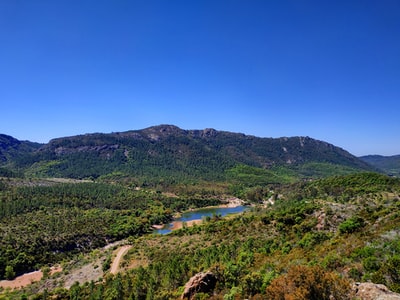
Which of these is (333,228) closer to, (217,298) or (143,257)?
(217,298)

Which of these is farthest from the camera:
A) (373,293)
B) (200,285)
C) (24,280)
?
(24,280)

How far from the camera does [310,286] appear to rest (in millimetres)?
17312

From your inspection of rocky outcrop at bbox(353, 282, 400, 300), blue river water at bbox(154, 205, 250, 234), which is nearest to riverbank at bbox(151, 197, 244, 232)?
blue river water at bbox(154, 205, 250, 234)

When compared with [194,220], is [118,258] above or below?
below

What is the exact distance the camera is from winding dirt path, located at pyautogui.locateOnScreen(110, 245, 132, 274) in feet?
229

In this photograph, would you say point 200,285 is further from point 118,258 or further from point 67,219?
point 67,219

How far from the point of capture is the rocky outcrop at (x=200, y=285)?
3112cm

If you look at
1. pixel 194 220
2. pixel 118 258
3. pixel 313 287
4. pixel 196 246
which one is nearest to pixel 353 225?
pixel 313 287

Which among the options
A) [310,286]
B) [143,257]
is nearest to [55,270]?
[143,257]

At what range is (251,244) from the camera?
6106cm

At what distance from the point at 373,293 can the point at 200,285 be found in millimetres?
19749

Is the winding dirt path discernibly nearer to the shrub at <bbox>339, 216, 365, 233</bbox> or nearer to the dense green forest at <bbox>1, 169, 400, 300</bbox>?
the dense green forest at <bbox>1, 169, 400, 300</bbox>

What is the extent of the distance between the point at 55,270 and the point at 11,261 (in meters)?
11.2

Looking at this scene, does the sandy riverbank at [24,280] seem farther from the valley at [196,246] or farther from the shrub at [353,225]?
the shrub at [353,225]
